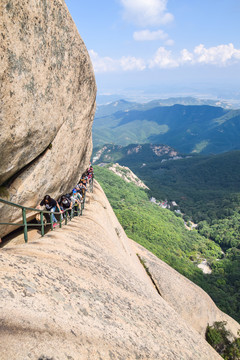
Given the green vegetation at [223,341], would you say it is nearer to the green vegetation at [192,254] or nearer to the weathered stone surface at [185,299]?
the weathered stone surface at [185,299]

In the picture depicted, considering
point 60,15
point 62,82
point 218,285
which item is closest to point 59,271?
point 62,82

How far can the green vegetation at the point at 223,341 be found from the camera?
17359 millimetres

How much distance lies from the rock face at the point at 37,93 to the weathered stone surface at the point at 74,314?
372cm

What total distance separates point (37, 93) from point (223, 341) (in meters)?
23.1

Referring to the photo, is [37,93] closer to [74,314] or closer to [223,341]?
[74,314]

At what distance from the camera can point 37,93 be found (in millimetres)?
8148

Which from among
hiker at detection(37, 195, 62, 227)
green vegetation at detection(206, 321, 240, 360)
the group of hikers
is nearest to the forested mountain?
green vegetation at detection(206, 321, 240, 360)

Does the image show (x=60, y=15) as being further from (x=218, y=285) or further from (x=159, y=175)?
(x=159, y=175)

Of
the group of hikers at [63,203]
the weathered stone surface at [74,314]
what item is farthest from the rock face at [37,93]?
the weathered stone surface at [74,314]

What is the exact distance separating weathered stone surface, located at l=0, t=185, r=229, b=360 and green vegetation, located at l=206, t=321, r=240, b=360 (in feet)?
44.1

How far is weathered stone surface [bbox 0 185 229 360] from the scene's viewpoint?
3.29 m

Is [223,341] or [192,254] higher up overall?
[223,341]

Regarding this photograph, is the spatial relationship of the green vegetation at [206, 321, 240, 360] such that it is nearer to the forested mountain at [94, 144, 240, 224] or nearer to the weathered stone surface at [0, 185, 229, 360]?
the weathered stone surface at [0, 185, 229, 360]

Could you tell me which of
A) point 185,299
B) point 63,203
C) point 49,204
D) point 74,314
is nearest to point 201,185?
point 185,299
